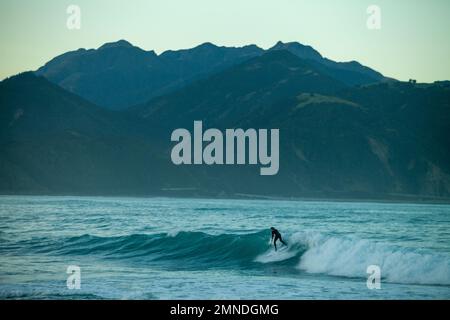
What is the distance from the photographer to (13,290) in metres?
22.1

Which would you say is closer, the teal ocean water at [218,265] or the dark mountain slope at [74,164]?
the teal ocean water at [218,265]

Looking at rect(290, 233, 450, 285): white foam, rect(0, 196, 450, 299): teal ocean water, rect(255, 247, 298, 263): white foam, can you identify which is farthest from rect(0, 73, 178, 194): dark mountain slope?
rect(290, 233, 450, 285): white foam

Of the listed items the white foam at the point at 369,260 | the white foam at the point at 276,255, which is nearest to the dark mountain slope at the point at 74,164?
the white foam at the point at 276,255

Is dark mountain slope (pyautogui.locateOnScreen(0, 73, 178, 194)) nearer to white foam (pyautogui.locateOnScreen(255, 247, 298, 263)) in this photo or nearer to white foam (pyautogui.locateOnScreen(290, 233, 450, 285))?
white foam (pyautogui.locateOnScreen(255, 247, 298, 263))

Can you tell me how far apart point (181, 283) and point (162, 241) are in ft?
56.9

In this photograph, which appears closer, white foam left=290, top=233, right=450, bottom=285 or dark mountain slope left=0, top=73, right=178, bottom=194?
white foam left=290, top=233, right=450, bottom=285

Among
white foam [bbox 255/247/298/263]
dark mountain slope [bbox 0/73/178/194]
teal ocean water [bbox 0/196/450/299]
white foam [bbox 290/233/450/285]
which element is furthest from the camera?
dark mountain slope [bbox 0/73/178/194]

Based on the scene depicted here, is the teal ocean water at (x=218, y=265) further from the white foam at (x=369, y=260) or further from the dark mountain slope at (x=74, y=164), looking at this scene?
the dark mountain slope at (x=74, y=164)

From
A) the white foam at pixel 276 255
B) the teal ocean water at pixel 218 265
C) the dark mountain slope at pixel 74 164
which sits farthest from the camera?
the dark mountain slope at pixel 74 164

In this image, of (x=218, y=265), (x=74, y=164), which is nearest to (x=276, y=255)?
(x=218, y=265)

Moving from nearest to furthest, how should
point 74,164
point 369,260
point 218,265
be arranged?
point 369,260, point 218,265, point 74,164

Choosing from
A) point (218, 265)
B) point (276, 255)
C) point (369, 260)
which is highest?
point (369, 260)

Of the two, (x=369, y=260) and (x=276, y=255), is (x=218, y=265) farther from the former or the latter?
(x=369, y=260)

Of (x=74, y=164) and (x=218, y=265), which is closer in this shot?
(x=218, y=265)
